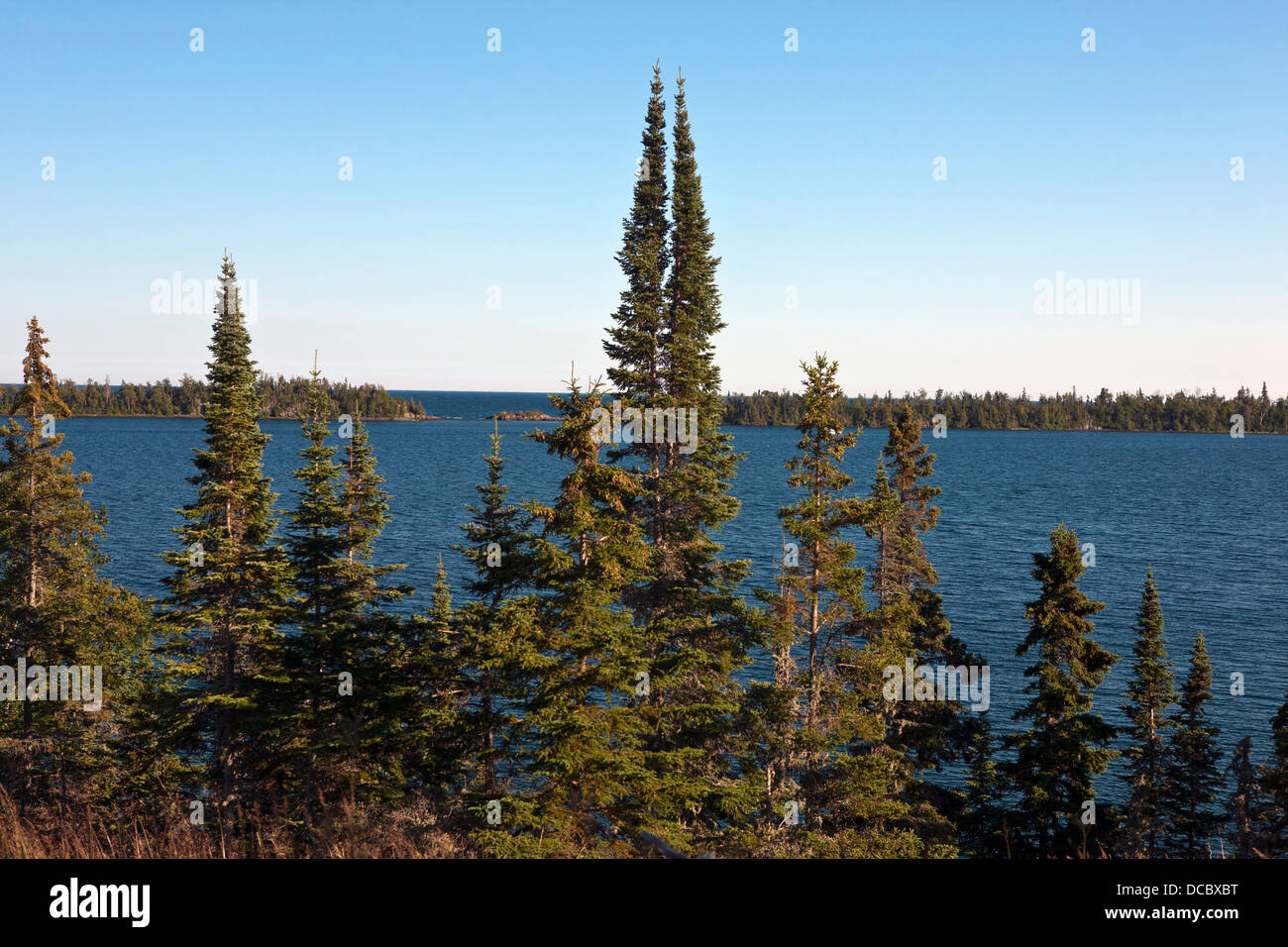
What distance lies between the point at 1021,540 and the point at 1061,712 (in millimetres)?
62660

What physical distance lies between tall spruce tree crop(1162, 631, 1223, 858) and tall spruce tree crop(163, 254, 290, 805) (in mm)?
33712

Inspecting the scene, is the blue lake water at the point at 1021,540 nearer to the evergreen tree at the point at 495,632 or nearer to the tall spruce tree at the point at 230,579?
the evergreen tree at the point at 495,632

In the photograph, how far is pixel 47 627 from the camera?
30.2 metres

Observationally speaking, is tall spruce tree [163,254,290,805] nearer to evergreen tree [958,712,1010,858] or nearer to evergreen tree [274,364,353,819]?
evergreen tree [274,364,353,819]

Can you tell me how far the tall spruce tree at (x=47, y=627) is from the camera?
97.8 ft

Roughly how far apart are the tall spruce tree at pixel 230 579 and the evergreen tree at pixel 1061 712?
26.5 metres

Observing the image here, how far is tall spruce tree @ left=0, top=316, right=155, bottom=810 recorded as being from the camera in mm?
29812

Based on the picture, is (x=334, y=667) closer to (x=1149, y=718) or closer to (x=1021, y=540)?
(x=1149, y=718)

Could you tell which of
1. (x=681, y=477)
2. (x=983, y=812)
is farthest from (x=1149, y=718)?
(x=681, y=477)

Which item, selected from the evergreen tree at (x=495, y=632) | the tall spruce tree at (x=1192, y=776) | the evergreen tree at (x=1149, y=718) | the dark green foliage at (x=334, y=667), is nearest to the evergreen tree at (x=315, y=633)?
the dark green foliage at (x=334, y=667)

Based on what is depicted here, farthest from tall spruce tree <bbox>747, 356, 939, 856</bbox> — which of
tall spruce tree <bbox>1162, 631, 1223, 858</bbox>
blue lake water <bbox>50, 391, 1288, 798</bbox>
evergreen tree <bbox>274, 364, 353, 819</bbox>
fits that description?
blue lake water <bbox>50, 391, 1288, 798</bbox>
